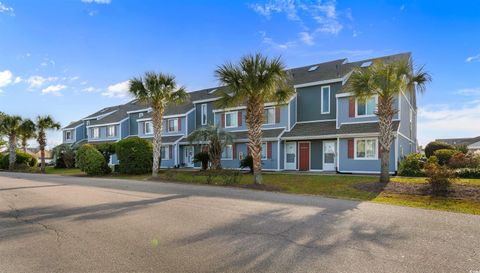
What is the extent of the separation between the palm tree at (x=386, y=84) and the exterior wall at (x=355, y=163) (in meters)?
5.31

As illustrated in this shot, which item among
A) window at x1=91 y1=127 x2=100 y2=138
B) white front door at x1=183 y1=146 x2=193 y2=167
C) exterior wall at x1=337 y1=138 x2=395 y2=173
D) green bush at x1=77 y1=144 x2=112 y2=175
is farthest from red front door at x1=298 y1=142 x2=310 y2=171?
window at x1=91 y1=127 x2=100 y2=138

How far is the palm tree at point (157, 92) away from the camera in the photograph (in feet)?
72.8

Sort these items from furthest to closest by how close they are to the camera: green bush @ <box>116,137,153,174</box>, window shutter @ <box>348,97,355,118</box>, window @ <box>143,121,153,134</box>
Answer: window @ <box>143,121,153,134</box> → green bush @ <box>116,137,153,174</box> → window shutter @ <box>348,97,355,118</box>

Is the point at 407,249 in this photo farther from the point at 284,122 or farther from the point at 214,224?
the point at 284,122

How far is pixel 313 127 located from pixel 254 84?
10.1 m

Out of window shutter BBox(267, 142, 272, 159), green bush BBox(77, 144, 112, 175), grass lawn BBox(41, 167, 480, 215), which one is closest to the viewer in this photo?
grass lawn BBox(41, 167, 480, 215)

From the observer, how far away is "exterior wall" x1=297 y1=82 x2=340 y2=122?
24625 millimetres

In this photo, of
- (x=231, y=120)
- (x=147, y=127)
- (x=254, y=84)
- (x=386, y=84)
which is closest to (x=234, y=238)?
(x=254, y=84)

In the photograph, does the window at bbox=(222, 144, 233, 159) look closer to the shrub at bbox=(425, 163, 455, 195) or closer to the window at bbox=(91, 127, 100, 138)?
the shrub at bbox=(425, 163, 455, 195)

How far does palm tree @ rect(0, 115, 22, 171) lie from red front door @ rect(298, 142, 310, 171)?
108ft

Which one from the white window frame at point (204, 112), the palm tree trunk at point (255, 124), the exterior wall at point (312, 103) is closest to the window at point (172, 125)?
the white window frame at point (204, 112)

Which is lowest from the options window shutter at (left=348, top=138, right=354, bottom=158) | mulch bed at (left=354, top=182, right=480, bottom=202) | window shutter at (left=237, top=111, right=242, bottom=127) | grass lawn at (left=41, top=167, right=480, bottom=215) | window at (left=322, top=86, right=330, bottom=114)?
grass lawn at (left=41, top=167, right=480, bottom=215)

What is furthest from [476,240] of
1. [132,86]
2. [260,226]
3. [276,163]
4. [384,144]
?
[132,86]

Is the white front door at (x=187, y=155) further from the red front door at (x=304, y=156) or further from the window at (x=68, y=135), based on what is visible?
the window at (x=68, y=135)
